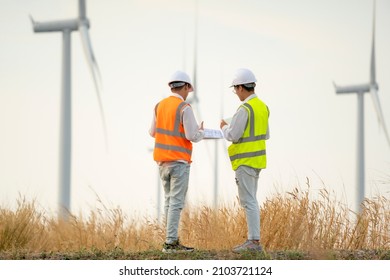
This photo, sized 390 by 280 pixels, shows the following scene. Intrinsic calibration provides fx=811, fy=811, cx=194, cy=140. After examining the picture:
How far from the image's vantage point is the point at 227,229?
43.9 feet

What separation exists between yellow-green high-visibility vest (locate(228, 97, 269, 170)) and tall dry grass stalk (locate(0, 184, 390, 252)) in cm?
228

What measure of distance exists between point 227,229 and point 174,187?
2.74m

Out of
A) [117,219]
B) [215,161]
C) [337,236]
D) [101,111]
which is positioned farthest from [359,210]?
[215,161]

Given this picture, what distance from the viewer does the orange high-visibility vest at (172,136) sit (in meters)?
10.9

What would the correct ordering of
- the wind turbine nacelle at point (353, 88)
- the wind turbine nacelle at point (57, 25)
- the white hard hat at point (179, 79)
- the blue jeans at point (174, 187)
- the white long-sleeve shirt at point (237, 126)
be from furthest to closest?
1. the wind turbine nacelle at point (353, 88)
2. the wind turbine nacelle at point (57, 25)
3. the white hard hat at point (179, 79)
4. the blue jeans at point (174, 187)
5. the white long-sleeve shirt at point (237, 126)

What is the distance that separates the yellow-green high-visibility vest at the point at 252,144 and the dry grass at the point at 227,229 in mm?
2062

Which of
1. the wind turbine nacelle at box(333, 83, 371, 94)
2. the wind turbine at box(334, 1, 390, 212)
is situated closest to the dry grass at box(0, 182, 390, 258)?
the wind turbine at box(334, 1, 390, 212)

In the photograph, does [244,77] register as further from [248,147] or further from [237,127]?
[248,147]

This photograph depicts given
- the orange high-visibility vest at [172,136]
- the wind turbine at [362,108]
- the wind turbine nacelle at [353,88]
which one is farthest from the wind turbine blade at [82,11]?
the orange high-visibility vest at [172,136]

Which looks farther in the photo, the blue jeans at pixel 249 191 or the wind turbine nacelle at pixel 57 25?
the wind turbine nacelle at pixel 57 25

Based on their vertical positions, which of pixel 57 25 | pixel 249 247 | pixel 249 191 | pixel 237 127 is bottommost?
pixel 249 247

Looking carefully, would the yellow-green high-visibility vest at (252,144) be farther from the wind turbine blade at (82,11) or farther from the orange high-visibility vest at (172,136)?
the wind turbine blade at (82,11)

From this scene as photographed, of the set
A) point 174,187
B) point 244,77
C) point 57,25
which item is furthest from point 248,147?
point 57,25
